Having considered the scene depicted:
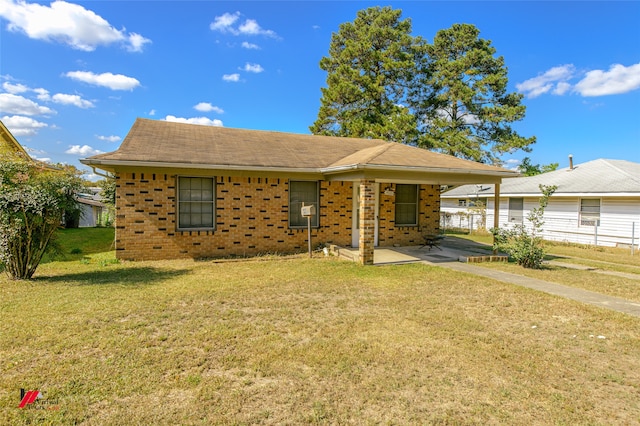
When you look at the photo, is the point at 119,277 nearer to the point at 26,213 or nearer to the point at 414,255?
the point at 26,213

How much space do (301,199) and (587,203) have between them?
1429cm

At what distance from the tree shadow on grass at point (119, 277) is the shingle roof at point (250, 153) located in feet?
8.30

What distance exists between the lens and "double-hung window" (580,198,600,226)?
52.5 feet

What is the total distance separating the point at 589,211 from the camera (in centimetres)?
1634

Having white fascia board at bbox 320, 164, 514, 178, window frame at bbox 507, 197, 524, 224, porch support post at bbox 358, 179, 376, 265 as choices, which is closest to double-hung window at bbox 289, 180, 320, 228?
white fascia board at bbox 320, 164, 514, 178

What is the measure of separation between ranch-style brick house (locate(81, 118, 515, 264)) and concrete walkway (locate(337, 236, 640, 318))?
887mm

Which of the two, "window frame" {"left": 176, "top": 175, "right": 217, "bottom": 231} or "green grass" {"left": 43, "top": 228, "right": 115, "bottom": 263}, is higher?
"window frame" {"left": 176, "top": 175, "right": 217, "bottom": 231}

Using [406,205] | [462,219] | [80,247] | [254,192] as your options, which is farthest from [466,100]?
[80,247]

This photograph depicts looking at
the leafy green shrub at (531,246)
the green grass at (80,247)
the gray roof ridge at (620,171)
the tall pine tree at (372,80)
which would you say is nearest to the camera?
Result: the leafy green shrub at (531,246)

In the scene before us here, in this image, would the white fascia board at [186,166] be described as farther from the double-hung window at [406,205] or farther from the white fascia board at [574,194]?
the white fascia board at [574,194]

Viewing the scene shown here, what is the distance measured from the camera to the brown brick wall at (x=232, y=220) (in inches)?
359

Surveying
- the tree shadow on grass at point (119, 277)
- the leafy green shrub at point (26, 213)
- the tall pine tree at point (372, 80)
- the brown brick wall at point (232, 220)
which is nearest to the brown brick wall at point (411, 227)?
the brown brick wall at point (232, 220)

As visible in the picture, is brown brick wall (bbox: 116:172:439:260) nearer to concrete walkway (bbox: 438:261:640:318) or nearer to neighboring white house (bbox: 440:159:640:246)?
concrete walkway (bbox: 438:261:640:318)

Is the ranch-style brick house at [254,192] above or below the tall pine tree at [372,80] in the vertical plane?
below
